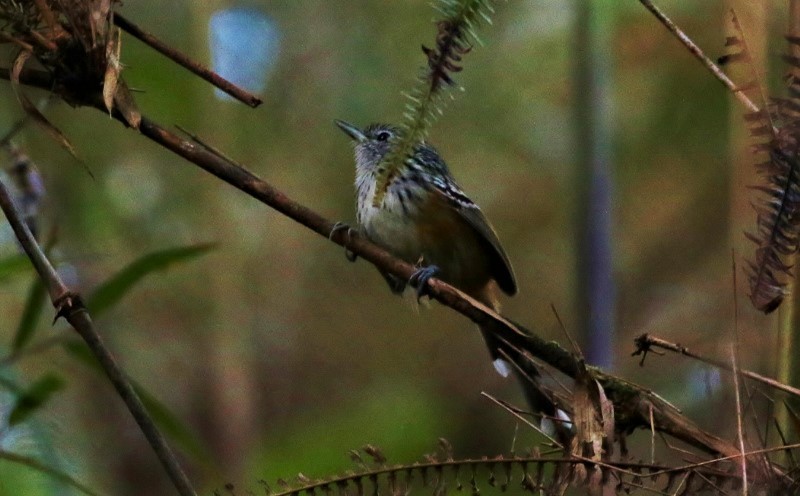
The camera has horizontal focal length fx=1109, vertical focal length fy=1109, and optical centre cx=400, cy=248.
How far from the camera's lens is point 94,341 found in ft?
3.74

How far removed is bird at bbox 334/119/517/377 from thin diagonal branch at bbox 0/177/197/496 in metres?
1.35

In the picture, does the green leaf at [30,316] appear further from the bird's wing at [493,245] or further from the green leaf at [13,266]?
the bird's wing at [493,245]

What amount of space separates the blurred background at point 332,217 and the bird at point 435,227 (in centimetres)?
35

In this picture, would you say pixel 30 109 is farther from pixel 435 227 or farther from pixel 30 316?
pixel 435 227

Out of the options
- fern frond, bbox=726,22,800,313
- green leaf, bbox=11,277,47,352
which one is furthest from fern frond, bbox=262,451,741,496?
green leaf, bbox=11,277,47,352

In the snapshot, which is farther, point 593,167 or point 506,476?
point 593,167


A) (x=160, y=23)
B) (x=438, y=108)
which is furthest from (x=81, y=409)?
(x=438, y=108)

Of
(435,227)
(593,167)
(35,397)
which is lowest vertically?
(35,397)

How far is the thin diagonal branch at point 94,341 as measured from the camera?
42.7 inches

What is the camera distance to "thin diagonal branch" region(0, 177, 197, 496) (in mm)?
1084

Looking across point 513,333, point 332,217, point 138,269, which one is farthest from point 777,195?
point 332,217

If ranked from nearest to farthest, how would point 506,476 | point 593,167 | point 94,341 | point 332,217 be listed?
point 506,476 < point 94,341 < point 593,167 < point 332,217

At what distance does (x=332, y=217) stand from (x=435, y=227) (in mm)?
1021

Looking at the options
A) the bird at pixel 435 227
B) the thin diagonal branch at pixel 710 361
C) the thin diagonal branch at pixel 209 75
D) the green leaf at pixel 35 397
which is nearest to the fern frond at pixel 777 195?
the thin diagonal branch at pixel 710 361
